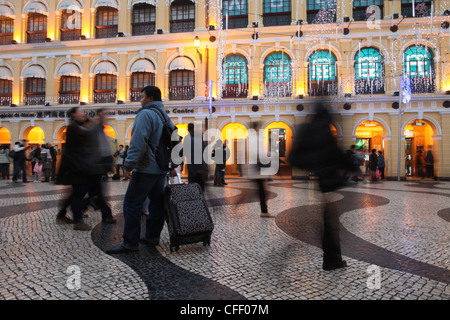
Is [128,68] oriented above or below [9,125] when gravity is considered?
above

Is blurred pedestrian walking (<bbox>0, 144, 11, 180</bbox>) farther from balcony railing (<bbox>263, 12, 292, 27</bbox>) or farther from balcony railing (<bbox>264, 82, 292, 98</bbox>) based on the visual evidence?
balcony railing (<bbox>263, 12, 292, 27</bbox>)

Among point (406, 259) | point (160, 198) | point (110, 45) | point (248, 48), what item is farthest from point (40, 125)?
point (406, 259)

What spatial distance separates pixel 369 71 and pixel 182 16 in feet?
43.2

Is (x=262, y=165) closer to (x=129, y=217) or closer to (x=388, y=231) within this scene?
(x=388, y=231)

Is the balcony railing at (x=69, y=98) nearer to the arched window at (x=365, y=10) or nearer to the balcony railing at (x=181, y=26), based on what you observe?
the balcony railing at (x=181, y=26)

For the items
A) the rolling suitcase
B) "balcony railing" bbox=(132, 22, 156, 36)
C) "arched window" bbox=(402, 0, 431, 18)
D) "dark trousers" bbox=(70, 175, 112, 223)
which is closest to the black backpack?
the rolling suitcase

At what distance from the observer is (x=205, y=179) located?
6.68 m

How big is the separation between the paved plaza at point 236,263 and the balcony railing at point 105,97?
17.9 meters

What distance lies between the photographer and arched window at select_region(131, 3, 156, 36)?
73.2ft

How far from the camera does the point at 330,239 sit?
10.3 ft

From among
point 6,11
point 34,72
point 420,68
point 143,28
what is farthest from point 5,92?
point 420,68

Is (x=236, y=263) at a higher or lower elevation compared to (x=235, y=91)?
lower

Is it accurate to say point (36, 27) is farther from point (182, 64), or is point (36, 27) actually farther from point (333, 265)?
point (333, 265)

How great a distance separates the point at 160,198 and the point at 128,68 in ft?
66.0
